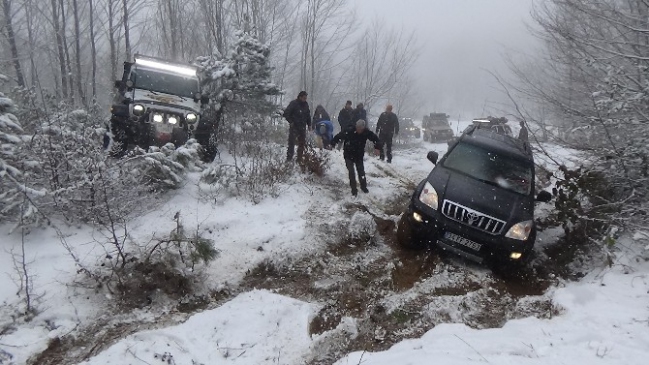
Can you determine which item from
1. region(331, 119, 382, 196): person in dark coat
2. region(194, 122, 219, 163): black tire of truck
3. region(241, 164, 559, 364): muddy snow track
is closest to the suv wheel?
region(194, 122, 219, 163): black tire of truck

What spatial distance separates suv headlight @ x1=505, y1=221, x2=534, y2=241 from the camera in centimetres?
539

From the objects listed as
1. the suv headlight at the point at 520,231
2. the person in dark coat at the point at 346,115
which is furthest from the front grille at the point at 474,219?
the person in dark coat at the point at 346,115

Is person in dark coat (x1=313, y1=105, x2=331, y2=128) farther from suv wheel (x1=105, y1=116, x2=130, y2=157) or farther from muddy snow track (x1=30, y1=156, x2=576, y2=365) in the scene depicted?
muddy snow track (x1=30, y1=156, x2=576, y2=365)

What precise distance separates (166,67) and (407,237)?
26.5 ft

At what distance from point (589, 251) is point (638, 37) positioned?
5.41 m

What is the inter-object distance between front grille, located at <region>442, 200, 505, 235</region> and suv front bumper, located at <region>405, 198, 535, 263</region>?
0.21 ft

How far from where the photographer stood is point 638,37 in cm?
863

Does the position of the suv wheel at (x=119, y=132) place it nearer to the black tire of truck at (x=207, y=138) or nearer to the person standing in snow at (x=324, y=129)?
the black tire of truck at (x=207, y=138)

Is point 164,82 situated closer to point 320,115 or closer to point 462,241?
point 320,115

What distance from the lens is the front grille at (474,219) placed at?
543cm

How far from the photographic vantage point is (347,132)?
821 centimetres

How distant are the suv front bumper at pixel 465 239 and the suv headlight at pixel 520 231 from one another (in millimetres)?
54

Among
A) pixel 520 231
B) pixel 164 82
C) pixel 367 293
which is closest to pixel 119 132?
pixel 164 82

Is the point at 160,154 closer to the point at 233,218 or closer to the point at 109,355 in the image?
the point at 233,218
